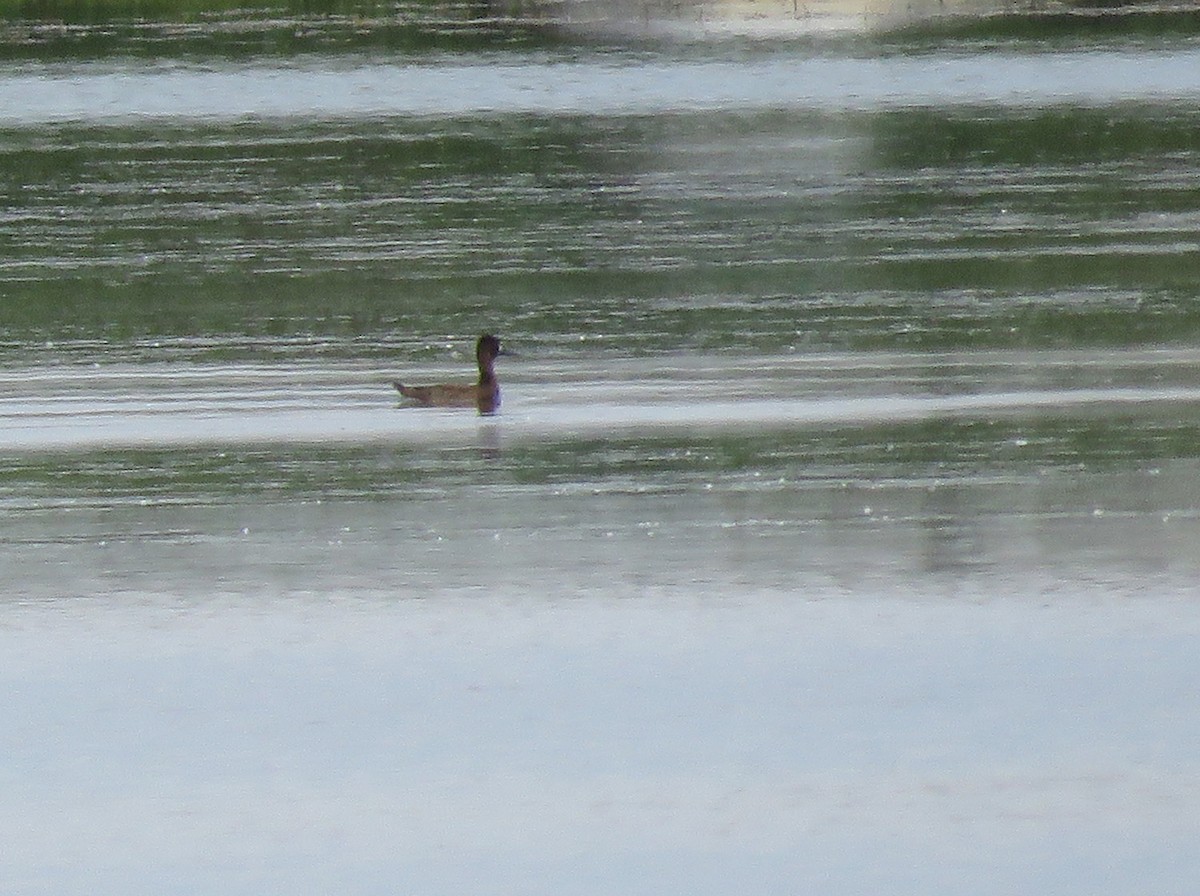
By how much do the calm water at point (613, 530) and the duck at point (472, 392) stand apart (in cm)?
15

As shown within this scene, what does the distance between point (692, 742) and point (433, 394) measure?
21.5ft

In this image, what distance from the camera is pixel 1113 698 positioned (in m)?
9.03

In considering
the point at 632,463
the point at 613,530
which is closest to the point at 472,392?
the point at 632,463

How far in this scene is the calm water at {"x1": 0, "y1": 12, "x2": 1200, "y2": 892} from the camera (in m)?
8.18

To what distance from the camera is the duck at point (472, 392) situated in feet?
49.4

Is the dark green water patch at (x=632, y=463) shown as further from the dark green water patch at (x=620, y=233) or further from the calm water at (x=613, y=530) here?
the dark green water patch at (x=620, y=233)

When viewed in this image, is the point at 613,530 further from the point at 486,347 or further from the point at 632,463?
the point at 486,347

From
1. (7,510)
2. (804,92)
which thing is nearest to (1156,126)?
(804,92)

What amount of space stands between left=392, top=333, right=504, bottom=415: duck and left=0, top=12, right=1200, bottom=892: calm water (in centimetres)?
15

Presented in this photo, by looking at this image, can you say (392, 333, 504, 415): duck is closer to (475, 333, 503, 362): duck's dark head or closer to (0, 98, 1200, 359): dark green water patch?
(475, 333, 503, 362): duck's dark head

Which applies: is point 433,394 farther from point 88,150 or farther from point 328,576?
point 88,150

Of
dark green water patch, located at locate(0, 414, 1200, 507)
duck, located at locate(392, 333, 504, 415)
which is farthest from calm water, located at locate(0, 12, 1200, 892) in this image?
duck, located at locate(392, 333, 504, 415)

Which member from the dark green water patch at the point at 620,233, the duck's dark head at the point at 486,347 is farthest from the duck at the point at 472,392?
the dark green water patch at the point at 620,233

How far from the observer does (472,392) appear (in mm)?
15148
